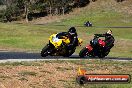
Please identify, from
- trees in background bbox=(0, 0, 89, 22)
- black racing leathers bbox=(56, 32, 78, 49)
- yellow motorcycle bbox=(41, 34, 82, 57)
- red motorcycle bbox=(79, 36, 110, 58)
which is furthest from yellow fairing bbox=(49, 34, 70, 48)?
trees in background bbox=(0, 0, 89, 22)

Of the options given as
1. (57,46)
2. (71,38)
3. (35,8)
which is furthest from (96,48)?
(35,8)

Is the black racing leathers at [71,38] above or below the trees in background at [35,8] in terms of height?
above

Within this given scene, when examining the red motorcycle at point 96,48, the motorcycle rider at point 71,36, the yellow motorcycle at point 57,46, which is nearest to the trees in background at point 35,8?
the red motorcycle at point 96,48

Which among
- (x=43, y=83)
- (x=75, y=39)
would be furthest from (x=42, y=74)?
(x=75, y=39)

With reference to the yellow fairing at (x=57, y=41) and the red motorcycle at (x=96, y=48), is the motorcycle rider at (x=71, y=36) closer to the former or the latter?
the yellow fairing at (x=57, y=41)

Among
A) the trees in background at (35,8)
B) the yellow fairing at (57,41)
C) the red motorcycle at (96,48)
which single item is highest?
the yellow fairing at (57,41)

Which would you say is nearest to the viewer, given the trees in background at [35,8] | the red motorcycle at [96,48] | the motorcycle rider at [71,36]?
the motorcycle rider at [71,36]

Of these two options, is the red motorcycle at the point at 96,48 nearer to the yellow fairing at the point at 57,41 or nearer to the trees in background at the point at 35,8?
the yellow fairing at the point at 57,41

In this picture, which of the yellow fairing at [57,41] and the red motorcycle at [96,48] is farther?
the red motorcycle at [96,48]

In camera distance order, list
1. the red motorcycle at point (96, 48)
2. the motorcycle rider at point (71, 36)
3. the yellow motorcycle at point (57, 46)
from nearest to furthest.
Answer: the yellow motorcycle at point (57, 46)
the motorcycle rider at point (71, 36)
the red motorcycle at point (96, 48)

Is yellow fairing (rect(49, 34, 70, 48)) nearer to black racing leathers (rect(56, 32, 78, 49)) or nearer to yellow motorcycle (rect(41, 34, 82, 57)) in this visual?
yellow motorcycle (rect(41, 34, 82, 57))

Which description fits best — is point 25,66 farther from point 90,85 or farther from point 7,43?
point 7,43

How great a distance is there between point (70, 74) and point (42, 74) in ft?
3.86

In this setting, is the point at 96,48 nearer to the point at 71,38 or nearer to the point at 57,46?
the point at 71,38
